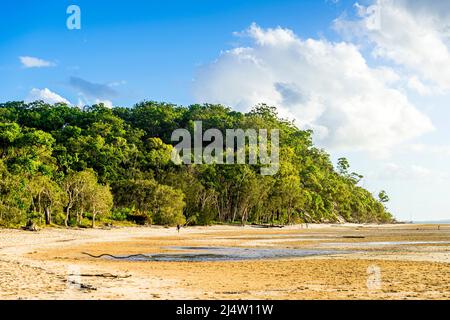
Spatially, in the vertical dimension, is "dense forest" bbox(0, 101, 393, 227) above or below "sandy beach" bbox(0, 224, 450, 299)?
above

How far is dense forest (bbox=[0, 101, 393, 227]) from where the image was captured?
5669cm

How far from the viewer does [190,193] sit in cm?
8731

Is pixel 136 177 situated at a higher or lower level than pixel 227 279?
higher

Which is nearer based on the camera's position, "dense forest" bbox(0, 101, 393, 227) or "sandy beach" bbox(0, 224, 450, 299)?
"sandy beach" bbox(0, 224, 450, 299)

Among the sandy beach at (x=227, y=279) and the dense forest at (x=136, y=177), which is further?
the dense forest at (x=136, y=177)

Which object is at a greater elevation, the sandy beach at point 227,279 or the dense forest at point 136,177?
the dense forest at point 136,177

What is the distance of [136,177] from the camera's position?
8775 centimetres

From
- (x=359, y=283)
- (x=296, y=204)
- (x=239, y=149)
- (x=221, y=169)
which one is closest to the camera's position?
(x=359, y=283)

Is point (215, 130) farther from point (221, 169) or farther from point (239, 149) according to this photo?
point (221, 169)

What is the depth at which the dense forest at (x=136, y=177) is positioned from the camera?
186 ft

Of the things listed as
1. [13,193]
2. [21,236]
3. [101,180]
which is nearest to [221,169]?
[101,180]

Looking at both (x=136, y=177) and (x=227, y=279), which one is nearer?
(x=227, y=279)
